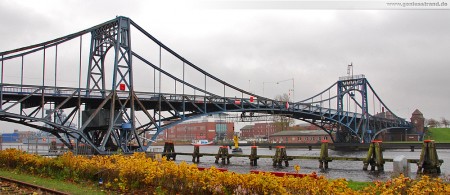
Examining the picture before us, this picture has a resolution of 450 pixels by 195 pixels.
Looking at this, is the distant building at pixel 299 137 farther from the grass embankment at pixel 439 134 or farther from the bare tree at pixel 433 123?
the bare tree at pixel 433 123

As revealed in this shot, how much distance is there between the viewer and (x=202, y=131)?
167 m

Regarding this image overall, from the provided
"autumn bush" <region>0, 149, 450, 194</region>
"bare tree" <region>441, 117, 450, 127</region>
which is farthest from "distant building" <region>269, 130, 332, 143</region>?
"autumn bush" <region>0, 149, 450, 194</region>

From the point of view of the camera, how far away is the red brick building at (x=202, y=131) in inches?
6506

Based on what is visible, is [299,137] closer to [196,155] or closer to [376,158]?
[196,155]

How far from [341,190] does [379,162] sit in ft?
97.3

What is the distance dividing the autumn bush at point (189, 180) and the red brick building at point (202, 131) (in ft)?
465

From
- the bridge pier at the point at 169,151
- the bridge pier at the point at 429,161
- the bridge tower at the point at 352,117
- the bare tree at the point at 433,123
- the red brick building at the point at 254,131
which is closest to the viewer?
the bridge pier at the point at 429,161

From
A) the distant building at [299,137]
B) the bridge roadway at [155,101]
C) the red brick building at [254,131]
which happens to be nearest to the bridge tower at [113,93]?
the bridge roadway at [155,101]

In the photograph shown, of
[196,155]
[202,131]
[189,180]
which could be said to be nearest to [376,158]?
[196,155]

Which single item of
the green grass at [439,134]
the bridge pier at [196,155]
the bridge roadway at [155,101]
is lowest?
the bridge pier at [196,155]

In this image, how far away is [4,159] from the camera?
27.4 m

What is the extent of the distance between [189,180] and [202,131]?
153274 mm

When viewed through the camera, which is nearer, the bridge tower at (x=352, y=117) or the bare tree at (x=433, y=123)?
the bridge tower at (x=352, y=117)

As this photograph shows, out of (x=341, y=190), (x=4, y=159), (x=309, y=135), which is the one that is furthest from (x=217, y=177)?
(x=309, y=135)
